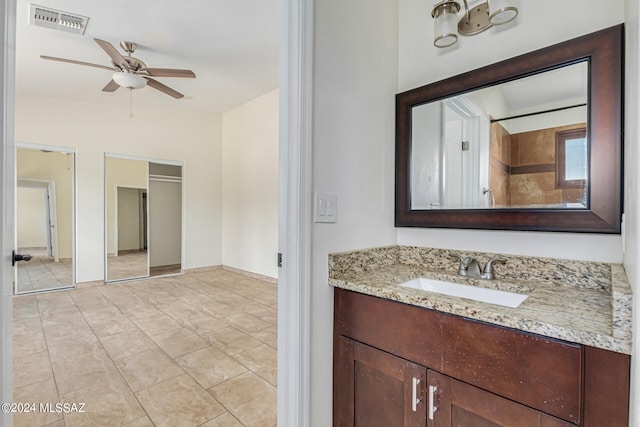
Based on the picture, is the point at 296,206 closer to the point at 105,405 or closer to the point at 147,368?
the point at 105,405

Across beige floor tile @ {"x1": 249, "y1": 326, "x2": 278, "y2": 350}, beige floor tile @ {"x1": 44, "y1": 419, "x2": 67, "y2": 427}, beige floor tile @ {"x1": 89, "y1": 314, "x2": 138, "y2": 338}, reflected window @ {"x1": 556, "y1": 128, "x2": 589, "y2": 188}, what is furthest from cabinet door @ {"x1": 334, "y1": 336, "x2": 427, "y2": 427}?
beige floor tile @ {"x1": 89, "y1": 314, "x2": 138, "y2": 338}

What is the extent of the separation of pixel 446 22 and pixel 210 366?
2652 mm

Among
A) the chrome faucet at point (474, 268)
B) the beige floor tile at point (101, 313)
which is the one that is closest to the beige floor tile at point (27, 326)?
the beige floor tile at point (101, 313)

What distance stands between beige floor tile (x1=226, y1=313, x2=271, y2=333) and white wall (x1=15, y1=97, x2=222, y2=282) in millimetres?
2616

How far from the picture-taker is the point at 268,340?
2.59 metres

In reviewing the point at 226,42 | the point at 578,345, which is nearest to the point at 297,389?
the point at 578,345

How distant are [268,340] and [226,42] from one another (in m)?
3.00

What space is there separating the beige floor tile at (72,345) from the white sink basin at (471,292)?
8.70ft

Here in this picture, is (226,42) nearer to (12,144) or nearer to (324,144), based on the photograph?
(324,144)

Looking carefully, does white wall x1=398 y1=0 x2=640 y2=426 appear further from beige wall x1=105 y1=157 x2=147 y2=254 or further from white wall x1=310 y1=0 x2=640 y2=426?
beige wall x1=105 y1=157 x2=147 y2=254

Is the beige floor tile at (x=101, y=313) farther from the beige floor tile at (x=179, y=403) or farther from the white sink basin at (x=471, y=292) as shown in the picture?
the white sink basin at (x=471, y=292)

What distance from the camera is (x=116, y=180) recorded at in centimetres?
483

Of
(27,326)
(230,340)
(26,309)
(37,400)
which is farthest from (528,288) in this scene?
(26,309)

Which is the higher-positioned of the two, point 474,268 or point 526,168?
point 526,168
